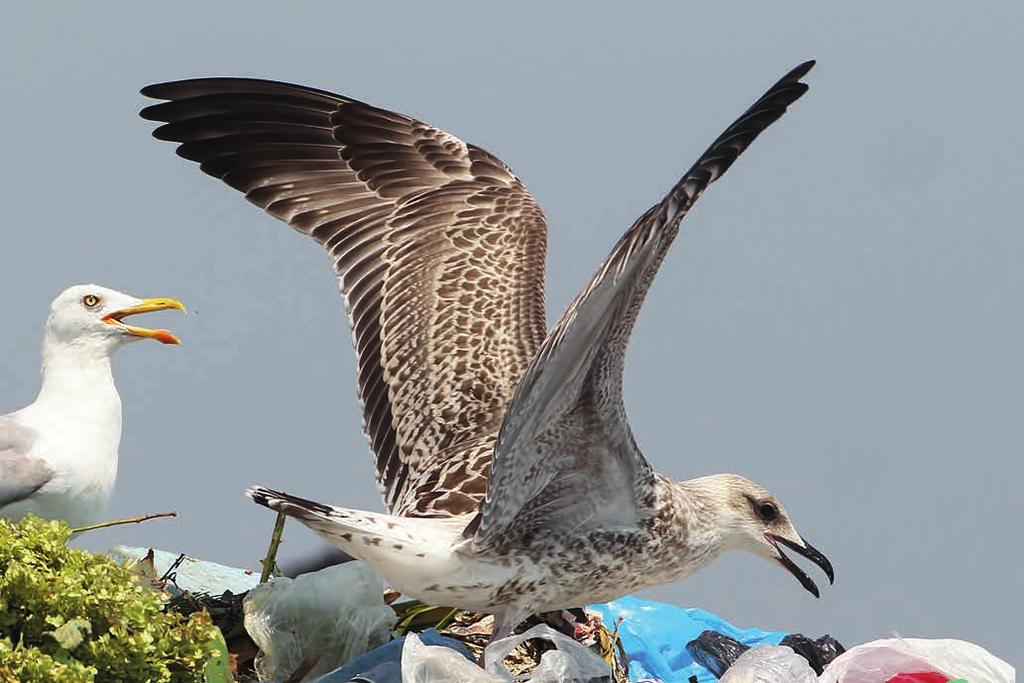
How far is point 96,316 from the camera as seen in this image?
4.92 meters

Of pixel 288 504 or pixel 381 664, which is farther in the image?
pixel 381 664

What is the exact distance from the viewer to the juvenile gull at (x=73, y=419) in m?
4.47

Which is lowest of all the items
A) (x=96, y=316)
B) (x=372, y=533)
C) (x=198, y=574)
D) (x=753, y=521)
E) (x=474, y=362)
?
(x=198, y=574)

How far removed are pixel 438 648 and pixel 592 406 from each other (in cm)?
66

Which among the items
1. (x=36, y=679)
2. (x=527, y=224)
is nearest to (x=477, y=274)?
(x=527, y=224)

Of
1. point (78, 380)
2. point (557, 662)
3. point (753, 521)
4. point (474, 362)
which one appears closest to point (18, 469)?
point (78, 380)

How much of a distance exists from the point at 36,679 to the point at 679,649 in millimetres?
2282

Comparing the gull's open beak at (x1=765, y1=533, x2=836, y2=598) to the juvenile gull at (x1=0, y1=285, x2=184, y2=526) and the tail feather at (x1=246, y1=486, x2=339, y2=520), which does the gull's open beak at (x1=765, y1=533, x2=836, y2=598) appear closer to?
the tail feather at (x1=246, y1=486, x2=339, y2=520)

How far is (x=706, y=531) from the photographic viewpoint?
4.34m

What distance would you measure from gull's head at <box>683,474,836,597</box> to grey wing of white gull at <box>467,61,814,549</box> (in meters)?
0.39

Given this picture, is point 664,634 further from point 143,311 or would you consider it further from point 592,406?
point 143,311

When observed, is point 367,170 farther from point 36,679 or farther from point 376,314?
point 36,679

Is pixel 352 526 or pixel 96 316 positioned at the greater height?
pixel 96 316

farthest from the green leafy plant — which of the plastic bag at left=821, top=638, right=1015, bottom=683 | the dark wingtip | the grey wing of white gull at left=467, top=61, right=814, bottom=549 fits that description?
the plastic bag at left=821, top=638, right=1015, bottom=683
